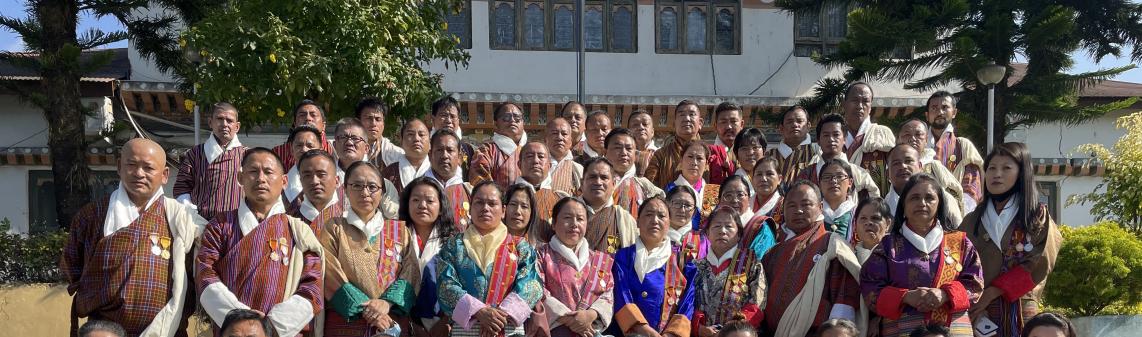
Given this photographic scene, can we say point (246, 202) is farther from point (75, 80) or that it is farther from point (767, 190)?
point (75, 80)

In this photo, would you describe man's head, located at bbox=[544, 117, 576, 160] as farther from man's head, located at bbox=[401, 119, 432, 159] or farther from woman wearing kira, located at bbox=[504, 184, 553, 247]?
woman wearing kira, located at bbox=[504, 184, 553, 247]

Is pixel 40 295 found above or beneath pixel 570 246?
beneath

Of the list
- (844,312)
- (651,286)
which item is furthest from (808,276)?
(651,286)

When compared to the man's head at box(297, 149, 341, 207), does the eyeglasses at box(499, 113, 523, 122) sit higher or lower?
higher

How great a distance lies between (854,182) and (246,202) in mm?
3565

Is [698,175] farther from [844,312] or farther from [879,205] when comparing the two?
[844,312]

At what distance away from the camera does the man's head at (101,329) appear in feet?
16.4

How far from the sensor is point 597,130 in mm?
8211

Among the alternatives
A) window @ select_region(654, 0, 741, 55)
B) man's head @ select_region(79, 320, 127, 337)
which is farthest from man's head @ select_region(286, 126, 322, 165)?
window @ select_region(654, 0, 741, 55)

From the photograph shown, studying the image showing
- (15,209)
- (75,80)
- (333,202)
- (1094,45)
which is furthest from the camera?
(15,209)

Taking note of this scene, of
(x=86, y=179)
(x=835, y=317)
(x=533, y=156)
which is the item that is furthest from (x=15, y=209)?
(x=835, y=317)

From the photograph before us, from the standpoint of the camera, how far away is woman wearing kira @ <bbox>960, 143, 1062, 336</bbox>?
19.3ft

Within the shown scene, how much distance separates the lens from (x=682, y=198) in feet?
21.4

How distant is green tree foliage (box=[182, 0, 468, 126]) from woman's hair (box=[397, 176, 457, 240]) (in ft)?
10.9
